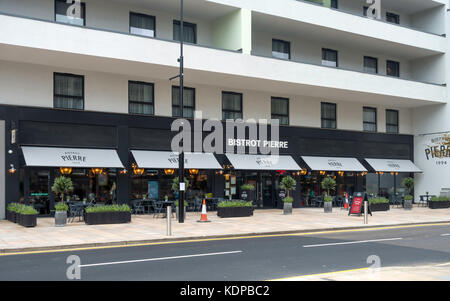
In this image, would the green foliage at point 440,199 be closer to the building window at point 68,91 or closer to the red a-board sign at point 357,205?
the red a-board sign at point 357,205

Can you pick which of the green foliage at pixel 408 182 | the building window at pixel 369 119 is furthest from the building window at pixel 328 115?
the green foliage at pixel 408 182

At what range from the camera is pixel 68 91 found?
2305 centimetres

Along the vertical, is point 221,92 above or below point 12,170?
above

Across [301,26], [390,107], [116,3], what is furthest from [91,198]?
[390,107]

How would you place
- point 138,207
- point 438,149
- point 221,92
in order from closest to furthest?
point 138,207, point 221,92, point 438,149

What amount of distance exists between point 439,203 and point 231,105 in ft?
48.1

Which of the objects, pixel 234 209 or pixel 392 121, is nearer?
pixel 234 209

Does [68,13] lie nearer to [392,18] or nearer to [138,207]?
[138,207]

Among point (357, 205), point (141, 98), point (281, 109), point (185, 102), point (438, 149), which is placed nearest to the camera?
point (357, 205)

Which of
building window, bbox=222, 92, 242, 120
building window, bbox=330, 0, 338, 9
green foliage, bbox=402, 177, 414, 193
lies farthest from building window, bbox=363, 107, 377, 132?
building window, bbox=222, 92, 242, 120

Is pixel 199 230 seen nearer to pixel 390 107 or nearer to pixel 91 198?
pixel 91 198

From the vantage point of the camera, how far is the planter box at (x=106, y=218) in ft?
62.6

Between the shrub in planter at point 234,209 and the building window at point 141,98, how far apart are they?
6.39 metres

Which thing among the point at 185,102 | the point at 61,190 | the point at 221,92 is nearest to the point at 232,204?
the point at 185,102
